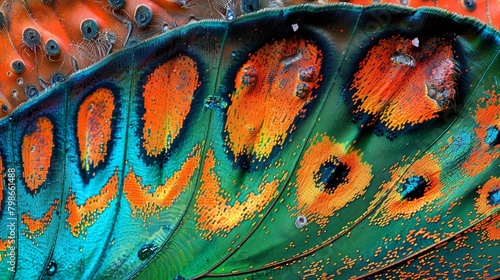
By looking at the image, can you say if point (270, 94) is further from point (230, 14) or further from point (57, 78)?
point (57, 78)

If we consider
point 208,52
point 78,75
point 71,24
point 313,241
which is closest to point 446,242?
Result: point 313,241

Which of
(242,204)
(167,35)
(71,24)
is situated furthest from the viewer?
(71,24)

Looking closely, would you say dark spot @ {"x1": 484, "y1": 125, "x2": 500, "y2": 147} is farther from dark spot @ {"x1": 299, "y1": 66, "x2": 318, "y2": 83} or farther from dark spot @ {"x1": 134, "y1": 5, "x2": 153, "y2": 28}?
dark spot @ {"x1": 134, "y1": 5, "x2": 153, "y2": 28}

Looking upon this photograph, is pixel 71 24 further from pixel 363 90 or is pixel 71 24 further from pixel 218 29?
pixel 363 90

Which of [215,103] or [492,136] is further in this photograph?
[215,103]

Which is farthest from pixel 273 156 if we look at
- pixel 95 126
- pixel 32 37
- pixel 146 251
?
pixel 32 37

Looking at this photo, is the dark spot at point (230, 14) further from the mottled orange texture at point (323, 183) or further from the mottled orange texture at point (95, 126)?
the mottled orange texture at point (323, 183)

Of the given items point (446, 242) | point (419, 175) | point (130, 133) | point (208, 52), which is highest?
point (208, 52)

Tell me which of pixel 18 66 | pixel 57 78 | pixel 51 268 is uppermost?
pixel 18 66
